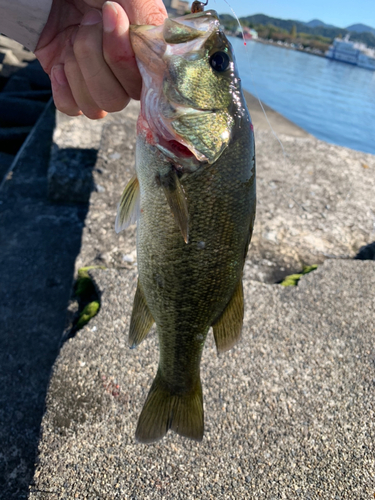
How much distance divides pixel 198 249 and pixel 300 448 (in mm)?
1155

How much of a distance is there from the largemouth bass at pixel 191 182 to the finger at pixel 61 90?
51 centimetres

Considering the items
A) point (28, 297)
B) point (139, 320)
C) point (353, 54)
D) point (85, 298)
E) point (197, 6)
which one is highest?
point (353, 54)

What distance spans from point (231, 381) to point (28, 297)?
6.31 ft

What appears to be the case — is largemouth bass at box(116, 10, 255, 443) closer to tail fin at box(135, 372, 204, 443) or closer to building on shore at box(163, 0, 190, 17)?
tail fin at box(135, 372, 204, 443)

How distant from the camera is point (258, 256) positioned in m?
3.14

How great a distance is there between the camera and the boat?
4009 cm

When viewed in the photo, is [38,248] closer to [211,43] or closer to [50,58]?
[50,58]

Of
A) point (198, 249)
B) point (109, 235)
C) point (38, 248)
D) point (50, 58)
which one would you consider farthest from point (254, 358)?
point (38, 248)

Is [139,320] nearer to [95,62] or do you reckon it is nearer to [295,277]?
[95,62]

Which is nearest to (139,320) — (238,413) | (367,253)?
(238,413)

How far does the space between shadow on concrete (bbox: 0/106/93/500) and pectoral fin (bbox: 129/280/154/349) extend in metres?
0.76

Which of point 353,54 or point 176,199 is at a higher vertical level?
point 353,54

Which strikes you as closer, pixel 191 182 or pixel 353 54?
pixel 191 182

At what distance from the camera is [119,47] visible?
1440mm
